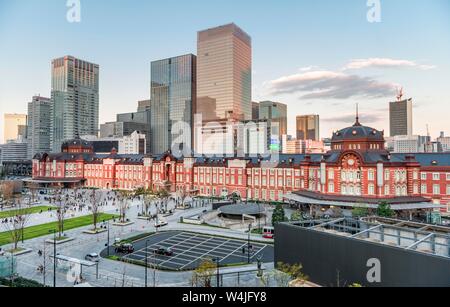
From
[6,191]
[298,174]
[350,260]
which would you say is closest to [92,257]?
[350,260]

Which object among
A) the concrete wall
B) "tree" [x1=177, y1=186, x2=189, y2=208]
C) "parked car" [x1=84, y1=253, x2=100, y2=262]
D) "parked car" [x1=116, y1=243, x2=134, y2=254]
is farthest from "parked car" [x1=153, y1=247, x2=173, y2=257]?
"tree" [x1=177, y1=186, x2=189, y2=208]

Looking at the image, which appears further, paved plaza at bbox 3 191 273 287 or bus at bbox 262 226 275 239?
bus at bbox 262 226 275 239

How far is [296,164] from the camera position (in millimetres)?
84562

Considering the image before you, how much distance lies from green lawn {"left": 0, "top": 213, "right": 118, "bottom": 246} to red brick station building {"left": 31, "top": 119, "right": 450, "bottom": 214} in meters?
35.6

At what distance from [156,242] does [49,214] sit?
34.9 meters

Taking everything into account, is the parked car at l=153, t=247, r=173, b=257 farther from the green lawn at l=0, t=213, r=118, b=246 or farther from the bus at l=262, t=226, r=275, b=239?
the green lawn at l=0, t=213, r=118, b=246

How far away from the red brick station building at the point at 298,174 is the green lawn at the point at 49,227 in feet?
117

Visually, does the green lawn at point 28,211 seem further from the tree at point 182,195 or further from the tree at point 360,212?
the tree at point 360,212

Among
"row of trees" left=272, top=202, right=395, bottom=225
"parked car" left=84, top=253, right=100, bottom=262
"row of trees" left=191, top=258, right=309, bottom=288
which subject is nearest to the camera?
"row of trees" left=191, top=258, right=309, bottom=288

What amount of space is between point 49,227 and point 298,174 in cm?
5823

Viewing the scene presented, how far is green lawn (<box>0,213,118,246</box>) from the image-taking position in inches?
1996

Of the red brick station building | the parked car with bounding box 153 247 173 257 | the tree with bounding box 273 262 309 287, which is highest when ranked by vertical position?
the red brick station building
